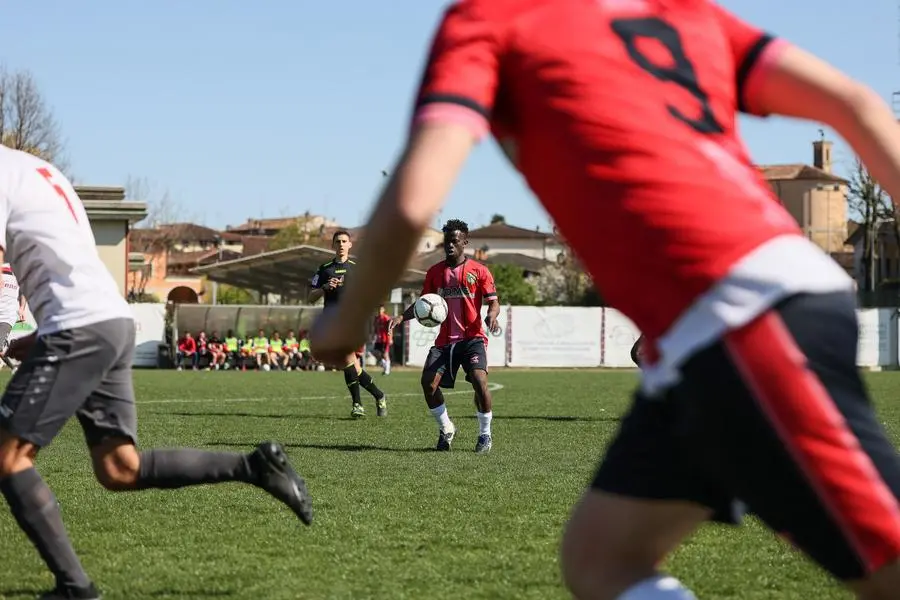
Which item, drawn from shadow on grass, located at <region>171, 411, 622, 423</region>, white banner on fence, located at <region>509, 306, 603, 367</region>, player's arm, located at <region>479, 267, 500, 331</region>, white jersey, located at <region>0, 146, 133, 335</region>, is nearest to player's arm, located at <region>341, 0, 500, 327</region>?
white jersey, located at <region>0, 146, 133, 335</region>

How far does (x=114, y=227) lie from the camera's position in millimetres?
42094

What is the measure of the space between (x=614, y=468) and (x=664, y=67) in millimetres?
832

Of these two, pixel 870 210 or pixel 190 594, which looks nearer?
pixel 190 594

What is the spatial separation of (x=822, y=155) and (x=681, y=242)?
13938 centimetres

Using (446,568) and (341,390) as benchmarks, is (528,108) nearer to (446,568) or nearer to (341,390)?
(446,568)

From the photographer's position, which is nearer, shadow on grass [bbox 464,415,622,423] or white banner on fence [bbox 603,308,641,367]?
shadow on grass [bbox 464,415,622,423]

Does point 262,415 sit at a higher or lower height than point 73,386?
lower

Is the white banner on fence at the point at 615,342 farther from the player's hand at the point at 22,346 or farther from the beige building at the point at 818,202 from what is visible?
the beige building at the point at 818,202

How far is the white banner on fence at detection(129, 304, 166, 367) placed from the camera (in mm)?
42938

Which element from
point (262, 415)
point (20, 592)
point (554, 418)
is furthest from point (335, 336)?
point (262, 415)

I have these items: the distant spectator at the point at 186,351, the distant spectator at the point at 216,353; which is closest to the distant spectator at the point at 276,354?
the distant spectator at the point at 216,353

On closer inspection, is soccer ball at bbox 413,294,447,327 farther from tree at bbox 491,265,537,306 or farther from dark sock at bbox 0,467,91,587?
tree at bbox 491,265,537,306

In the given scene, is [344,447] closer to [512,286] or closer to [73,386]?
[73,386]

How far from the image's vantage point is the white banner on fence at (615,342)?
43094 mm
